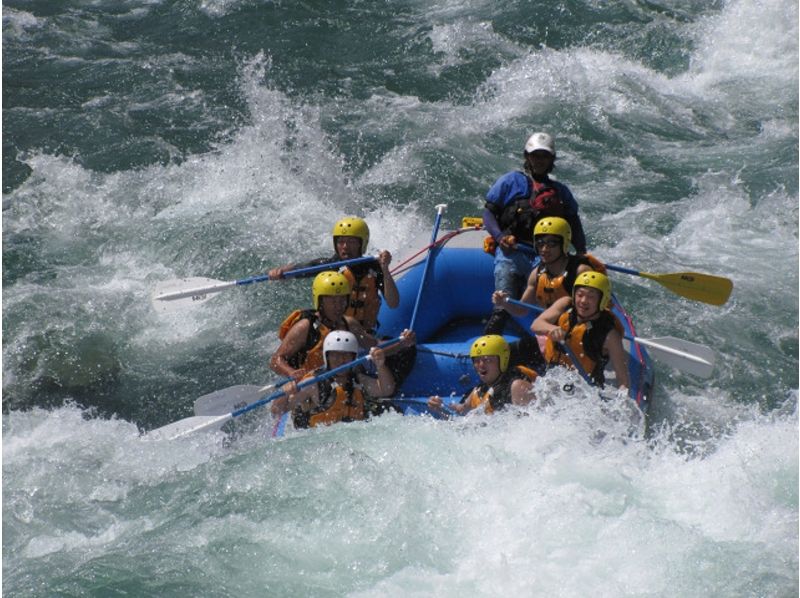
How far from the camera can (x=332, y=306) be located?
694cm

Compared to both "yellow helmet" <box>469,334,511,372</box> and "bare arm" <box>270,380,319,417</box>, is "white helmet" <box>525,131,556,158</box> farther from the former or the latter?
"bare arm" <box>270,380,319,417</box>

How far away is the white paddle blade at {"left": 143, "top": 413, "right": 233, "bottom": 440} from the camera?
7.12 metres

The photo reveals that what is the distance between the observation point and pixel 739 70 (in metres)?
12.0

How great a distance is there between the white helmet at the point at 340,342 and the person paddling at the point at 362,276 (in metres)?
0.57

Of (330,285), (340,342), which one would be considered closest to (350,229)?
(330,285)

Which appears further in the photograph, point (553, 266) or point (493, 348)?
point (553, 266)

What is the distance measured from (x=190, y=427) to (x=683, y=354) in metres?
3.02

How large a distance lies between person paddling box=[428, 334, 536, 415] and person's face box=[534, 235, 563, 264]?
0.64 meters

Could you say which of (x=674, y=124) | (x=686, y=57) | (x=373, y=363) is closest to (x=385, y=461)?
(x=373, y=363)

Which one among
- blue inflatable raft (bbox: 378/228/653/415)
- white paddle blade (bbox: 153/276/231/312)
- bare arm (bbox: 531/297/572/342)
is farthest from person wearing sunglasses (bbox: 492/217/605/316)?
white paddle blade (bbox: 153/276/231/312)

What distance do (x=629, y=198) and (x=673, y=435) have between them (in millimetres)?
3963

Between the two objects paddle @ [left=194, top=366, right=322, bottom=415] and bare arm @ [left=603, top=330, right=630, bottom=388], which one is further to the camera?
paddle @ [left=194, top=366, right=322, bottom=415]

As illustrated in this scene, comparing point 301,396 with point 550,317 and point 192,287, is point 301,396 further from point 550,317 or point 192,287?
point 192,287

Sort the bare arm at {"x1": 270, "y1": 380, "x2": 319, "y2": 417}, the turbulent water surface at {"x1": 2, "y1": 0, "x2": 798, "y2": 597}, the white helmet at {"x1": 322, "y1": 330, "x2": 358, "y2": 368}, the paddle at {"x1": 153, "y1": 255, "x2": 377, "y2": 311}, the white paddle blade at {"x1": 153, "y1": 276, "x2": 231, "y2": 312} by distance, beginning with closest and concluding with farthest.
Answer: the turbulent water surface at {"x1": 2, "y1": 0, "x2": 798, "y2": 597} → the white helmet at {"x1": 322, "y1": 330, "x2": 358, "y2": 368} → the bare arm at {"x1": 270, "y1": 380, "x2": 319, "y2": 417} → the paddle at {"x1": 153, "y1": 255, "x2": 377, "y2": 311} → the white paddle blade at {"x1": 153, "y1": 276, "x2": 231, "y2": 312}
